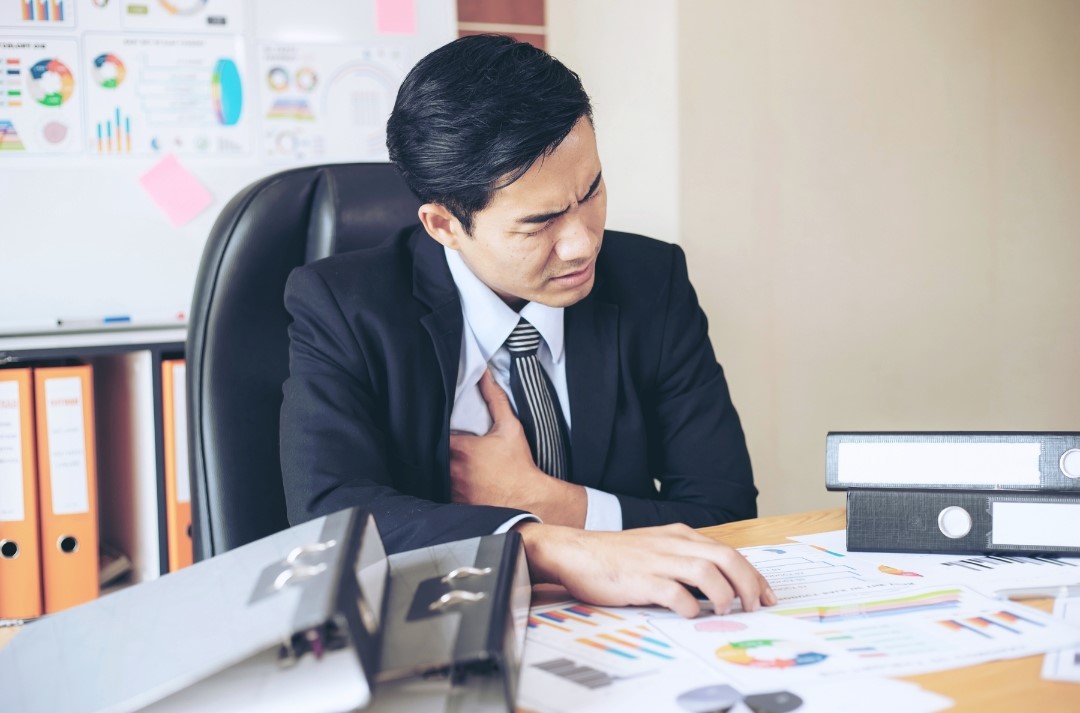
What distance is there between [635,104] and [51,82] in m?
1.19

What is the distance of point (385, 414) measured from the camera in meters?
1.24

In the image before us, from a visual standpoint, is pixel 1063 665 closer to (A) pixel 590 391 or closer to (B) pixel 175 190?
(A) pixel 590 391

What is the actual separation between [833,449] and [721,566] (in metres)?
0.20

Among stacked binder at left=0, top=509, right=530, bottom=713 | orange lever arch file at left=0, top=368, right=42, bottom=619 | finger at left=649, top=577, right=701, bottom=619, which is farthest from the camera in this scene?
orange lever arch file at left=0, top=368, right=42, bottom=619

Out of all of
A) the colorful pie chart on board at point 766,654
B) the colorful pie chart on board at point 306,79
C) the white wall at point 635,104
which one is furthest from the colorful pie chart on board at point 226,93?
the colorful pie chart on board at point 766,654

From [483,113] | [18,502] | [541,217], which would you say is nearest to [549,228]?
[541,217]

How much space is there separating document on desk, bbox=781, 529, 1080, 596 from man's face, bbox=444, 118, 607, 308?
1.46ft

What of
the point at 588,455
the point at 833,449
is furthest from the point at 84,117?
the point at 833,449

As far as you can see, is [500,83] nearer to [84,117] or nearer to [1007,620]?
[1007,620]

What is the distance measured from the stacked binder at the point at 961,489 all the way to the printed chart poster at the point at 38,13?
1.87 m

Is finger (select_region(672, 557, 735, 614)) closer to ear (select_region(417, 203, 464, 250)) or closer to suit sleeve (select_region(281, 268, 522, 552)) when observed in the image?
suit sleeve (select_region(281, 268, 522, 552))

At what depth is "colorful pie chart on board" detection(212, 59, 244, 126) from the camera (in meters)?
2.14

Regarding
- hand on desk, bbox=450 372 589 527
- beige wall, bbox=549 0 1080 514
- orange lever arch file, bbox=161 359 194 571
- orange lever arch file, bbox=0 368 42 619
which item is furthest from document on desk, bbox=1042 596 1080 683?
orange lever arch file, bbox=0 368 42 619

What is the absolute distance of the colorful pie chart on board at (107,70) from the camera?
2080 mm
